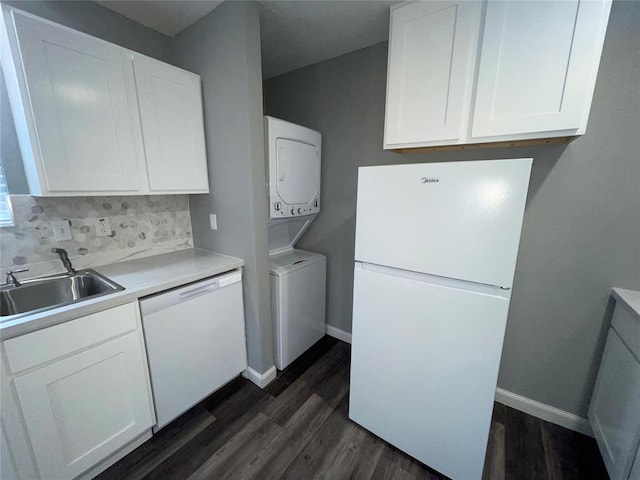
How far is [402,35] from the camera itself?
138 centimetres

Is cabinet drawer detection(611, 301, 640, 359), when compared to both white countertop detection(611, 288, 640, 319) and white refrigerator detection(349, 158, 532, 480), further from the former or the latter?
white refrigerator detection(349, 158, 532, 480)

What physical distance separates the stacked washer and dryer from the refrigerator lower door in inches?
→ 27.0

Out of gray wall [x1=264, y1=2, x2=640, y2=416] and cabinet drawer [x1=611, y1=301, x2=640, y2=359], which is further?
gray wall [x1=264, y1=2, x2=640, y2=416]

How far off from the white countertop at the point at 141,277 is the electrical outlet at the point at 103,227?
21 centimetres

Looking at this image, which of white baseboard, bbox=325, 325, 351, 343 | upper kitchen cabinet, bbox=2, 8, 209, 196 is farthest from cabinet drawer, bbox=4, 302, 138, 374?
white baseboard, bbox=325, 325, 351, 343

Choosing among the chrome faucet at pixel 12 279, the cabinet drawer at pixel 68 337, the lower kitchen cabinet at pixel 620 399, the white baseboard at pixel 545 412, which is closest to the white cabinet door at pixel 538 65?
the lower kitchen cabinet at pixel 620 399

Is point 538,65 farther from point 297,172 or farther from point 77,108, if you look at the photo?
point 77,108

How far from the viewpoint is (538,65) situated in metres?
1.09

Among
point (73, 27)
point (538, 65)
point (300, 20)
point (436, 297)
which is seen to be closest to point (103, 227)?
point (73, 27)

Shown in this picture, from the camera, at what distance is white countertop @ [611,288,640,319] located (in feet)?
3.77

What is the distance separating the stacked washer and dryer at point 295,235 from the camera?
1.85 m

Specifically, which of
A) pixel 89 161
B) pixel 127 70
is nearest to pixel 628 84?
pixel 127 70

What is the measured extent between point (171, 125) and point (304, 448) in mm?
2094

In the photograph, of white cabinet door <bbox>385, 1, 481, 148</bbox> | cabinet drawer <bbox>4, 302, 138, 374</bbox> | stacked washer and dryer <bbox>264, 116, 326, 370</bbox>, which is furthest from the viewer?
stacked washer and dryer <bbox>264, 116, 326, 370</bbox>
